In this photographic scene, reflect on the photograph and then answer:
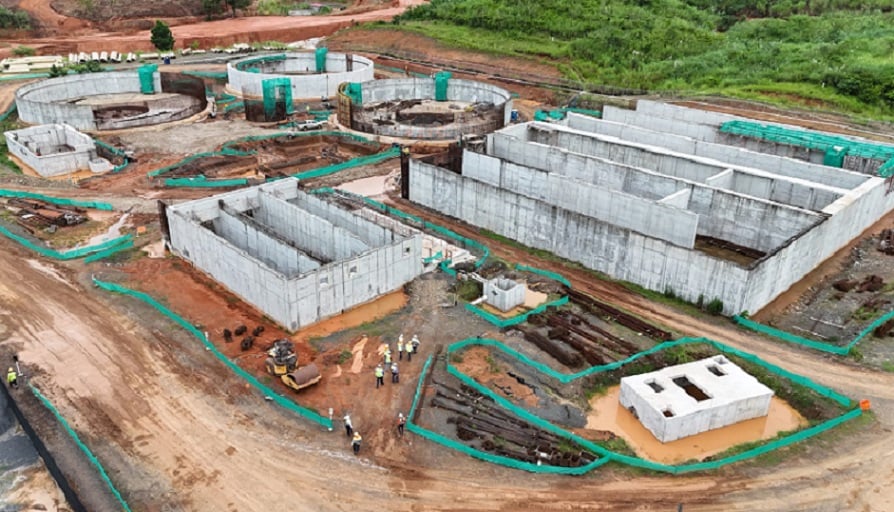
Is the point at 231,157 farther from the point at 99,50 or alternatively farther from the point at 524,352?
the point at 99,50

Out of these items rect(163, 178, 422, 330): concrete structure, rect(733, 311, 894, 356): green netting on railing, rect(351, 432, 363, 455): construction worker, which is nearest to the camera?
rect(351, 432, 363, 455): construction worker

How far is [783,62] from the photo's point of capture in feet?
198

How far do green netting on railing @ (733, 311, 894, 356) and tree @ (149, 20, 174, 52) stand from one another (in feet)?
230

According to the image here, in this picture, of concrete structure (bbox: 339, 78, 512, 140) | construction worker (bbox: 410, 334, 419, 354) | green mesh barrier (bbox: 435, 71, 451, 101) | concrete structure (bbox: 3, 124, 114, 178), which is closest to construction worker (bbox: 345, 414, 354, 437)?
construction worker (bbox: 410, 334, 419, 354)

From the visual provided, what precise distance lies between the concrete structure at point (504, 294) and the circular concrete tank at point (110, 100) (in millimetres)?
36971

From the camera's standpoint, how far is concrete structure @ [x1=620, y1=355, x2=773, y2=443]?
65.6 feet

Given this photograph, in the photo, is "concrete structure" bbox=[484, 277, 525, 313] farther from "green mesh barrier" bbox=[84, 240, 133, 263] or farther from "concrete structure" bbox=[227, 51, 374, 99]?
"concrete structure" bbox=[227, 51, 374, 99]

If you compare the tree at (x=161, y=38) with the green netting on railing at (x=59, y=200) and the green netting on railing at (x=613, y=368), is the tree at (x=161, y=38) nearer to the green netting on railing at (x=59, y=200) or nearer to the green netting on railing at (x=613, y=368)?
the green netting on railing at (x=59, y=200)

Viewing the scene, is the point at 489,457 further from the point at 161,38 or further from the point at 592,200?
the point at 161,38

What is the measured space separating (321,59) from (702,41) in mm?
38597

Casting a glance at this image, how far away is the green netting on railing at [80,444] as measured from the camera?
17.5 metres

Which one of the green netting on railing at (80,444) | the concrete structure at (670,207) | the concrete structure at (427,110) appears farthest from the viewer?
the concrete structure at (427,110)

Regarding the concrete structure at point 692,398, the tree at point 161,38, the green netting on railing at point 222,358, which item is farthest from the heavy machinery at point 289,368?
the tree at point 161,38

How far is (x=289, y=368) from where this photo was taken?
2239 cm
